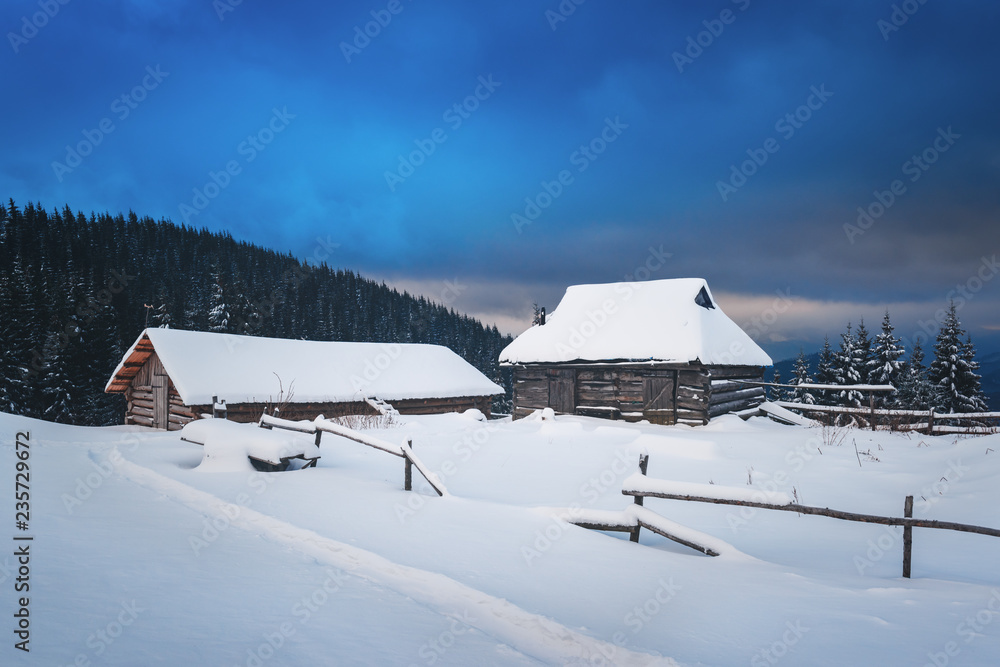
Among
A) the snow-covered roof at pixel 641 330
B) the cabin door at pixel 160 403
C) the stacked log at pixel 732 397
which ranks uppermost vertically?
the snow-covered roof at pixel 641 330

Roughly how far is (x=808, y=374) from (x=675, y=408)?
34141 mm

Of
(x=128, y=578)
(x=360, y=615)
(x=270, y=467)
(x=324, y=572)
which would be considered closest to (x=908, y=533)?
(x=360, y=615)

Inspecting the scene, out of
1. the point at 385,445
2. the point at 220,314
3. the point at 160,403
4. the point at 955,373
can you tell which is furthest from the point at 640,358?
the point at 220,314

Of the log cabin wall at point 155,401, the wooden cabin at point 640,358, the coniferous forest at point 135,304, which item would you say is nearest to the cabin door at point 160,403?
the log cabin wall at point 155,401

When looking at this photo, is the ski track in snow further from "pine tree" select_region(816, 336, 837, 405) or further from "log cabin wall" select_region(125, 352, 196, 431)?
"pine tree" select_region(816, 336, 837, 405)

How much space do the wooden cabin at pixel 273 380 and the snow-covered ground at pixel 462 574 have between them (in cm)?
1172

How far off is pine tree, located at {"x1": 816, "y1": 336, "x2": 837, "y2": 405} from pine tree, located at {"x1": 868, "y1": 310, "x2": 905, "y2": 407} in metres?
3.13

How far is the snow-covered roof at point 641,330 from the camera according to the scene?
62.7 ft

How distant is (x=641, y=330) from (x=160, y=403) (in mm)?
20437

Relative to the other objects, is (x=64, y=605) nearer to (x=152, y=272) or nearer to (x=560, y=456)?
(x=560, y=456)

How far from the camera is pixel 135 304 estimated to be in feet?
167

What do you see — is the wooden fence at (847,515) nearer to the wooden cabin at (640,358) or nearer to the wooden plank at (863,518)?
the wooden plank at (863,518)

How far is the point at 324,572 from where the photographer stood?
15.9ft

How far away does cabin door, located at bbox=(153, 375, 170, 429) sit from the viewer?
71.7 feet
